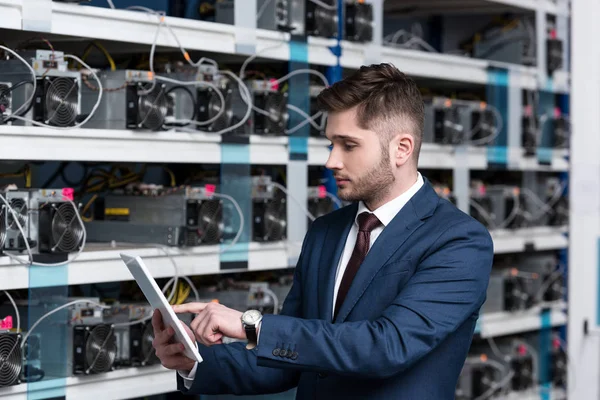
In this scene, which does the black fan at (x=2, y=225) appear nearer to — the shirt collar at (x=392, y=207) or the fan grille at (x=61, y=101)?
the fan grille at (x=61, y=101)

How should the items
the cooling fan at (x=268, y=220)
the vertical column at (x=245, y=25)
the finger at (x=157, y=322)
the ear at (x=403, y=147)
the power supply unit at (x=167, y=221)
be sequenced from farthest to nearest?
the cooling fan at (x=268, y=220), the vertical column at (x=245, y=25), the power supply unit at (x=167, y=221), the ear at (x=403, y=147), the finger at (x=157, y=322)

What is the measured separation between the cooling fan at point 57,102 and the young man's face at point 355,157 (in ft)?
3.75

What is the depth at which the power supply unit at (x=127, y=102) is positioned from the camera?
11.2ft

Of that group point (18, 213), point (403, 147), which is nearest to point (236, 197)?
point (18, 213)

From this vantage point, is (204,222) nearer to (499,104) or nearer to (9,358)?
(9,358)

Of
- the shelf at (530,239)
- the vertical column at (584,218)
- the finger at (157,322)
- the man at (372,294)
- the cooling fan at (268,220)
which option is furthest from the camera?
the vertical column at (584,218)

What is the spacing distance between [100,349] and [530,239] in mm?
2604

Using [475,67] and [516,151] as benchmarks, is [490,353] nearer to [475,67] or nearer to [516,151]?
[516,151]

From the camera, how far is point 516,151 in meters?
5.04

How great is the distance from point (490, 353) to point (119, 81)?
2602 mm

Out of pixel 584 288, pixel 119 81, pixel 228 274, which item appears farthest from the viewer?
pixel 584 288

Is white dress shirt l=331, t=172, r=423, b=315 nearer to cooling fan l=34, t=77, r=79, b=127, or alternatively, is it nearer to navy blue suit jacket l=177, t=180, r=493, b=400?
navy blue suit jacket l=177, t=180, r=493, b=400

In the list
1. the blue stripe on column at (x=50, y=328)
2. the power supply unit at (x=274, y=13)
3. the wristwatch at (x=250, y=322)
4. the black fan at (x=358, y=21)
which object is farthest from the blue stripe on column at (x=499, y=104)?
the wristwatch at (x=250, y=322)

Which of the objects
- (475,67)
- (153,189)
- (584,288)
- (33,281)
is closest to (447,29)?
(475,67)
